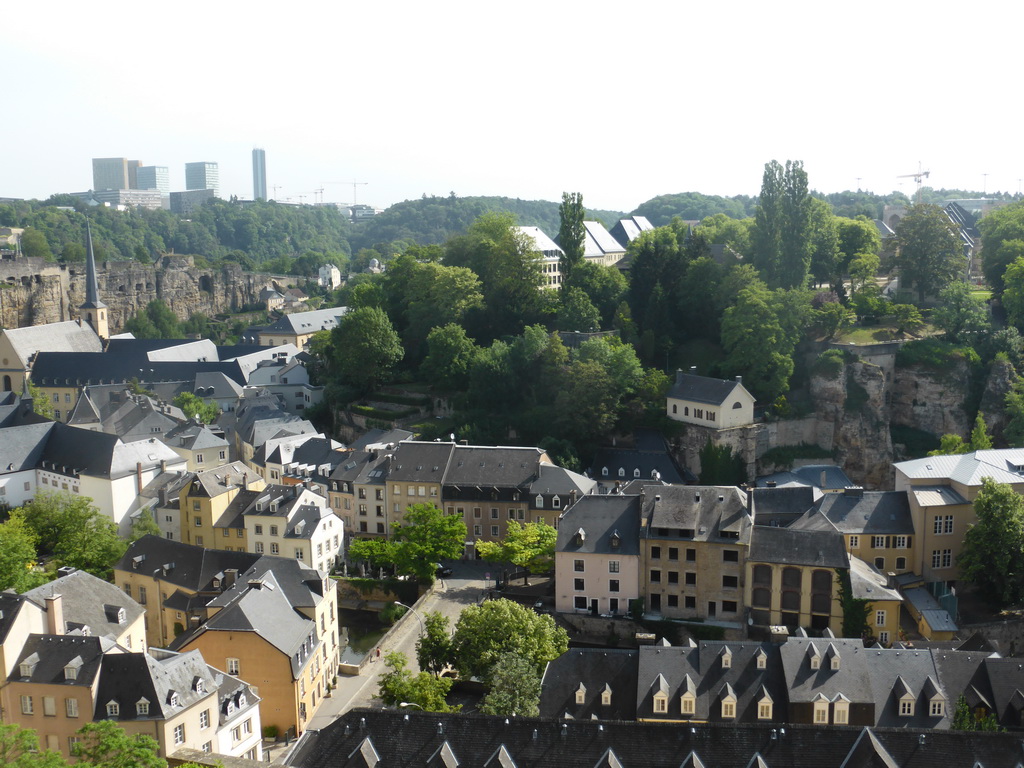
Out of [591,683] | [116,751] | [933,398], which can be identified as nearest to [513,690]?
[591,683]

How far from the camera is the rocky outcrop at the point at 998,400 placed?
63.8 m

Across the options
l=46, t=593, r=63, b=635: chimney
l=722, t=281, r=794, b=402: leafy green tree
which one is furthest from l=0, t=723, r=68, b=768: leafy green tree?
l=722, t=281, r=794, b=402: leafy green tree

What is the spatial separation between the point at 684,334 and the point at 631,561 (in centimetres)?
2717

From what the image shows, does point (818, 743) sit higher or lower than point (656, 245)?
lower

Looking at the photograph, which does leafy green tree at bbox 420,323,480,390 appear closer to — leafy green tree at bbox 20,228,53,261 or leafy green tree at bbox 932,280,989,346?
leafy green tree at bbox 932,280,989,346

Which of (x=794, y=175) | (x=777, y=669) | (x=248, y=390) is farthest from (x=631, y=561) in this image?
(x=248, y=390)

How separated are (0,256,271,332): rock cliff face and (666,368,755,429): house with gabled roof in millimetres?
71530

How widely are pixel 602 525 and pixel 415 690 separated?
15.6 m

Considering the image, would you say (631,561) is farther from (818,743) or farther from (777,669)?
(818,743)

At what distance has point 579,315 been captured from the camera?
7012 cm

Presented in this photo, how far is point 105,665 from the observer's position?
33.6 meters

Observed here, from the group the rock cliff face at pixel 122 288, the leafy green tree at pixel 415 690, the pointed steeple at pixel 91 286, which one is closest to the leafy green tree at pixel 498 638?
the leafy green tree at pixel 415 690

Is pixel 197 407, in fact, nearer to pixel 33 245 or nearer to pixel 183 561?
pixel 183 561

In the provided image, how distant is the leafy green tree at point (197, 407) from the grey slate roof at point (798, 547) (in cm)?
4447
